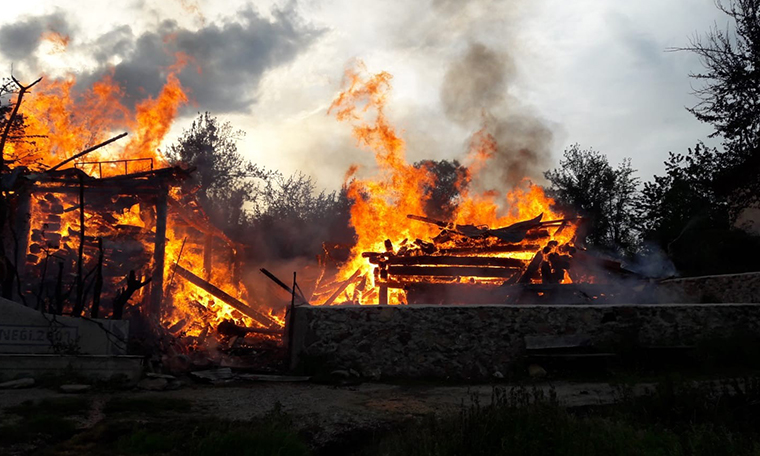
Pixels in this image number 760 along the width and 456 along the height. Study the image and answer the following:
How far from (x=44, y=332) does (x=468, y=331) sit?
7531 mm

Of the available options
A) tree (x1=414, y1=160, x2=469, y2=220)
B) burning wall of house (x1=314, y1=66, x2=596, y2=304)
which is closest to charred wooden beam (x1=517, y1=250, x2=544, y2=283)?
burning wall of house (x1=314, y1=66, x2=596, y2=304)

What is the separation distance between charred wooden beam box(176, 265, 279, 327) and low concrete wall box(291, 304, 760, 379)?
18.9 ft

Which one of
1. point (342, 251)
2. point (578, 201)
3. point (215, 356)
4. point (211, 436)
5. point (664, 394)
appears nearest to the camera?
point (211, 436)

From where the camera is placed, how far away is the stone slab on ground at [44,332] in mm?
9195

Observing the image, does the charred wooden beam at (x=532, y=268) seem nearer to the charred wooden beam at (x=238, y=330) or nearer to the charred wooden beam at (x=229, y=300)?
the charred wooden beam at (x=238, y=330)

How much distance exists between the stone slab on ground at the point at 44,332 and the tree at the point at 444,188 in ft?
104

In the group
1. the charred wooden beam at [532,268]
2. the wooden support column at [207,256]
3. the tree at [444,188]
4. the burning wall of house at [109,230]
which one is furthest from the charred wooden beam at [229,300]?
the tree at [444,188]

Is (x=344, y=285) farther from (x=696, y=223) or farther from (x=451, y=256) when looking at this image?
(x=696, y=223)

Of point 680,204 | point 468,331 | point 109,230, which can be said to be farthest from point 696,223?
point 109,230

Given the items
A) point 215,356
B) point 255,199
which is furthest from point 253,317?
point 255,199

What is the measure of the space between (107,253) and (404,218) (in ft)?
32.3

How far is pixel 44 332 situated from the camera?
942cm

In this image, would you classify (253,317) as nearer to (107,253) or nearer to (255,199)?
(107,253)

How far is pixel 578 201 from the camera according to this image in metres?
35.2
